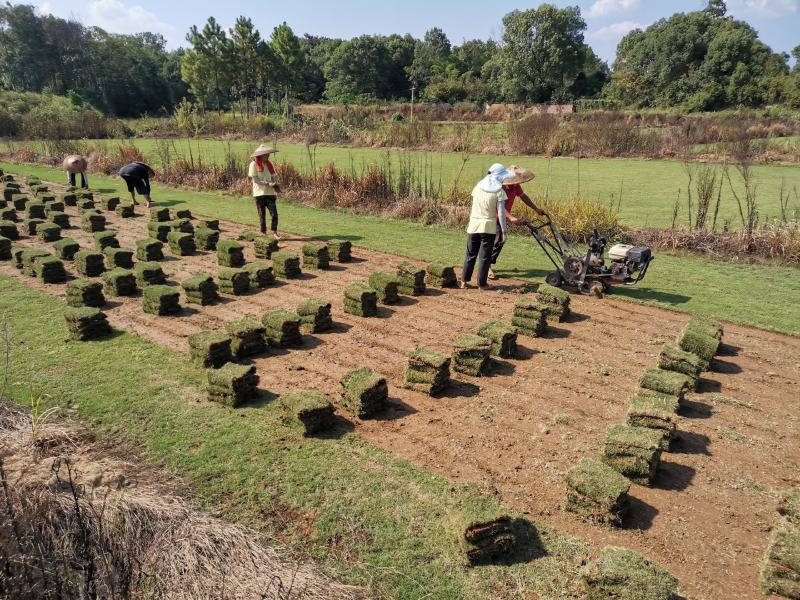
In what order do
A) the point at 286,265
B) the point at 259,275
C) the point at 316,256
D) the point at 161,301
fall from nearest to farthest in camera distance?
the point at 161,301 < the point at 259,275 < the point at 286,265 < the point at 316,256

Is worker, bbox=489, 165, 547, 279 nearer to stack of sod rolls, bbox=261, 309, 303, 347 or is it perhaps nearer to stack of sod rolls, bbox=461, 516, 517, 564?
stack of sod rolls, bbox=261, 309, 303, 347

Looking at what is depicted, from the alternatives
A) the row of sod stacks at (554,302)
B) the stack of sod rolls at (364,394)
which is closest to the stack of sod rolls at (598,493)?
the stack of sod rolls at (364,394)

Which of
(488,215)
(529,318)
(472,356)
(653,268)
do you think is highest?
(488,215)

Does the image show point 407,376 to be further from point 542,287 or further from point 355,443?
point 542,287

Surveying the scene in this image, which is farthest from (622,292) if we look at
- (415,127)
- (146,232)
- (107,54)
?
(107,54)

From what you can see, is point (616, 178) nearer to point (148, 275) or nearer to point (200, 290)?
point (200, 290)

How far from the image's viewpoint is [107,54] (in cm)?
7225

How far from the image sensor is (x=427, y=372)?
656cm

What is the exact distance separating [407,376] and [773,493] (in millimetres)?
3920

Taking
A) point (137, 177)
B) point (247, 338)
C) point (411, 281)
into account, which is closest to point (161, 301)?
point (247, 338)

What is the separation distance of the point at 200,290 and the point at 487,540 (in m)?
7.00

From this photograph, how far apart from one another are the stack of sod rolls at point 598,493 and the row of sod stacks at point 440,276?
18.9ft

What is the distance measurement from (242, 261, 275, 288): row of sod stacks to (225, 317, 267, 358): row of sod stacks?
104 inches

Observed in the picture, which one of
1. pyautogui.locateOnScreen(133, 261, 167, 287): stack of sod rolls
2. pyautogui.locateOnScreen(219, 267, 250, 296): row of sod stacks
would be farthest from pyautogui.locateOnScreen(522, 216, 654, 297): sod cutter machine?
pyautogui.locateOnScreen(133, 261, 167, 287): stack of sod rolls
